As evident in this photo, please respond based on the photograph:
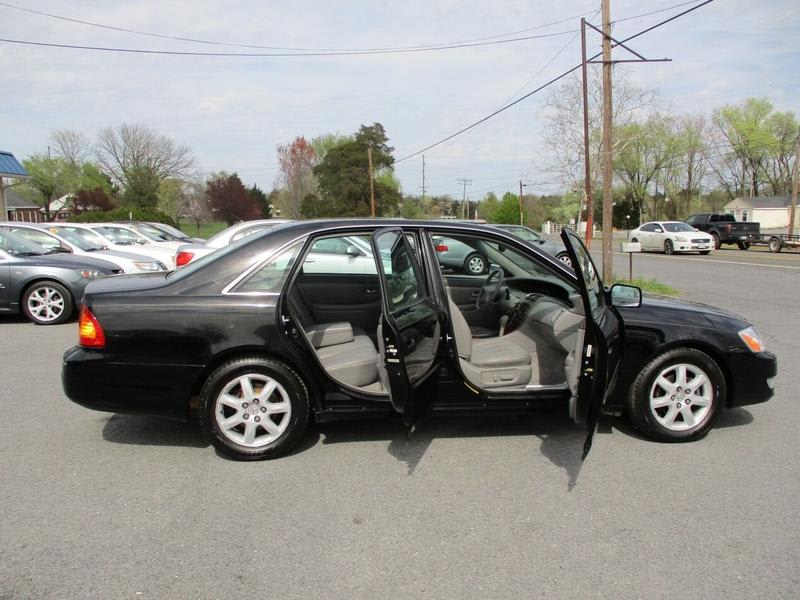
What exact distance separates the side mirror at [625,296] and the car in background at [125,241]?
40.1ft

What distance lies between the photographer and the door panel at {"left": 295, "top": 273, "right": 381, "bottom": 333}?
519 centimetres

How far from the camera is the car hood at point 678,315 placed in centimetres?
414

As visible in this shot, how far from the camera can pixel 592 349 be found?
3.64 metres

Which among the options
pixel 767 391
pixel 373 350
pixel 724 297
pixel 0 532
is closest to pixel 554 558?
pixel 373 350

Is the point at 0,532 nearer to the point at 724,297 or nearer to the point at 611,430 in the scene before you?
the point at 611,430

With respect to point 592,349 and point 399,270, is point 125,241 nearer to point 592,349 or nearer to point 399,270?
point 399,270

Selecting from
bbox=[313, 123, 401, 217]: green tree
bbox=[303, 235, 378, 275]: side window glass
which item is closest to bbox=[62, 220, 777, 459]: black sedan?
bbox=[303, 235, 378, 275]: side window glass

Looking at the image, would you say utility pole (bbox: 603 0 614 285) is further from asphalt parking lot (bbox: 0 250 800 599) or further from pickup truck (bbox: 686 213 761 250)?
pickup truck (bbox: 686 213 761 250)

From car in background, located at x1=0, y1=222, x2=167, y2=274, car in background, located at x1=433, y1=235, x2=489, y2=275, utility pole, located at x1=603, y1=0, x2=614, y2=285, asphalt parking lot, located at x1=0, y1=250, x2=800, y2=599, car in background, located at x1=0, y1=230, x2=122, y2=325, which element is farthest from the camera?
utility pole, located at x1=603, y1=0, x2=614, y2=285

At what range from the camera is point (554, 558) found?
2.87 meters

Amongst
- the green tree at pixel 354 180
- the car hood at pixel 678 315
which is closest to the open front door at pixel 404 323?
the car hood at pixel 678 315

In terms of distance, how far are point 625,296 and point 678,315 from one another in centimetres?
38

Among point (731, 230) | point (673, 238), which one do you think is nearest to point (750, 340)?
point (673, 238)

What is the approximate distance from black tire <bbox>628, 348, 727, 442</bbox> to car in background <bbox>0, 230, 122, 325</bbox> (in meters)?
8.11
